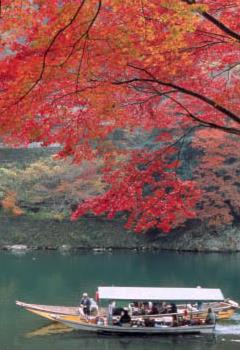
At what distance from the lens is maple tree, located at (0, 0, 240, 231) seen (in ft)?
20.4

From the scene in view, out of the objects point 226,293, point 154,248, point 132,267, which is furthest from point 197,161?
point 226,293

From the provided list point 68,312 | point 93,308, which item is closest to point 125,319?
point 93,308

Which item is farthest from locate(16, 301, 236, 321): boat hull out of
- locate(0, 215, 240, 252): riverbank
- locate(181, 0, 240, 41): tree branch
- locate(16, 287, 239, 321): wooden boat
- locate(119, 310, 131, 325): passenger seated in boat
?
locate(0, 215, 240, 252): riverbank

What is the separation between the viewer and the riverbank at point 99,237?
32812 millimetres

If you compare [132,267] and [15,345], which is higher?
[132,267]

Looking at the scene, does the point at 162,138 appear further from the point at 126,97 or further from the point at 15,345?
the point at 15,345

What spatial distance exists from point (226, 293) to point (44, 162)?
18587 millimetres

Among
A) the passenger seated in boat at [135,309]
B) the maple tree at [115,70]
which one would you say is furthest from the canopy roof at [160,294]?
the maple tree at [115,70]

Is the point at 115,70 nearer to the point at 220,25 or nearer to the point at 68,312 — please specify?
the point at 220,25

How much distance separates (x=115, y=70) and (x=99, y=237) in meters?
26.6

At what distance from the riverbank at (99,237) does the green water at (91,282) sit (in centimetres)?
137

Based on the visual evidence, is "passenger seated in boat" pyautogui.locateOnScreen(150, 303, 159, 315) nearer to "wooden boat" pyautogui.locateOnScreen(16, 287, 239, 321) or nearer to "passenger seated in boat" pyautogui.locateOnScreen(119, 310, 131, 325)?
"wooden boat" pyautogui.locateOnScreen(16, 287, 239, 321)

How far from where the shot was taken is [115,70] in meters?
8.06

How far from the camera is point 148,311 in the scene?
1736 cm
